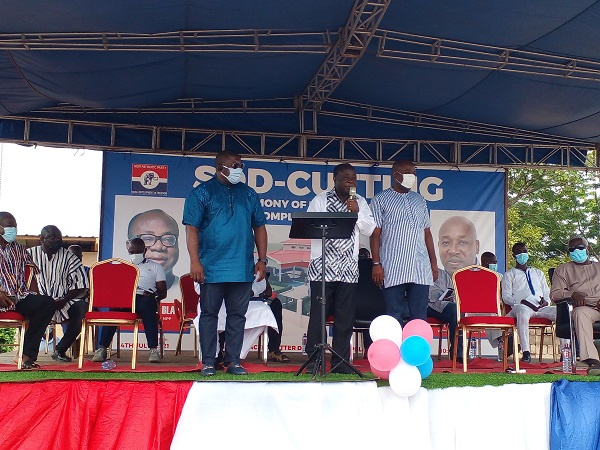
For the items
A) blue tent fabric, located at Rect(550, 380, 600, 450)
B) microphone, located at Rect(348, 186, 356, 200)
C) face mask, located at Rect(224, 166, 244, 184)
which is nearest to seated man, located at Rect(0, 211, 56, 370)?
face mask, located at Rect(224, 166, 244, 184)

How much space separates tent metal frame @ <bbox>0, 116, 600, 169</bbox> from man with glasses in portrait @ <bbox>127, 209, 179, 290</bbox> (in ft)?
3.01

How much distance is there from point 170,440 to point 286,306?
5.22 m

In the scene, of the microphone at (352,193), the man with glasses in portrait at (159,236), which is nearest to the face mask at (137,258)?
the man with glasses in portrait at (159,236)

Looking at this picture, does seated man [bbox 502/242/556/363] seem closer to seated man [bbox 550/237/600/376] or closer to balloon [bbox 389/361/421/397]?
seated man [bbox 550/237/600/376]

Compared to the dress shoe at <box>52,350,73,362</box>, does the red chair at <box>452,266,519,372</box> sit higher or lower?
higher

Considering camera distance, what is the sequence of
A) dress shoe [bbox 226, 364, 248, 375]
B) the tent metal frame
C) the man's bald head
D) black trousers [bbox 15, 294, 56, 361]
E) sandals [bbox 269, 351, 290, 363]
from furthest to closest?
the man's bald head, the tent metal frame, sandals [bbox 269, 351, 290, 363], black trousers [bbox 15, 294, 56, 361], dress shoe [bbox 226, 364, 248, 375]

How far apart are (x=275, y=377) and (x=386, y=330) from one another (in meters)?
0.83

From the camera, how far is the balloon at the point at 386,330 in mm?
4578

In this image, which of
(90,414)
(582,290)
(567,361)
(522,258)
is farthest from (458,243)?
(90,414)

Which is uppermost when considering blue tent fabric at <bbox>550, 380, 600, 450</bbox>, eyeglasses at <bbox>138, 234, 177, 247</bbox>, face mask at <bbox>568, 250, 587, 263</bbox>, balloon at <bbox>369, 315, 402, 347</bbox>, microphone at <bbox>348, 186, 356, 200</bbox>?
microphone at <bbox>348, 186, 356, 200</bbox>

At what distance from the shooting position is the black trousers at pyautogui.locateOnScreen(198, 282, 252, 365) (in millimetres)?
5047

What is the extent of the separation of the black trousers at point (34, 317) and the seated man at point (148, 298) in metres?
0.89

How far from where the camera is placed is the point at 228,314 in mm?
5156

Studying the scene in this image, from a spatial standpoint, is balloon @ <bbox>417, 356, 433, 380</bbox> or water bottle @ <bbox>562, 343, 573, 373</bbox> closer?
balloon @ <bbox>417, 356, 433, 380</bbox>
